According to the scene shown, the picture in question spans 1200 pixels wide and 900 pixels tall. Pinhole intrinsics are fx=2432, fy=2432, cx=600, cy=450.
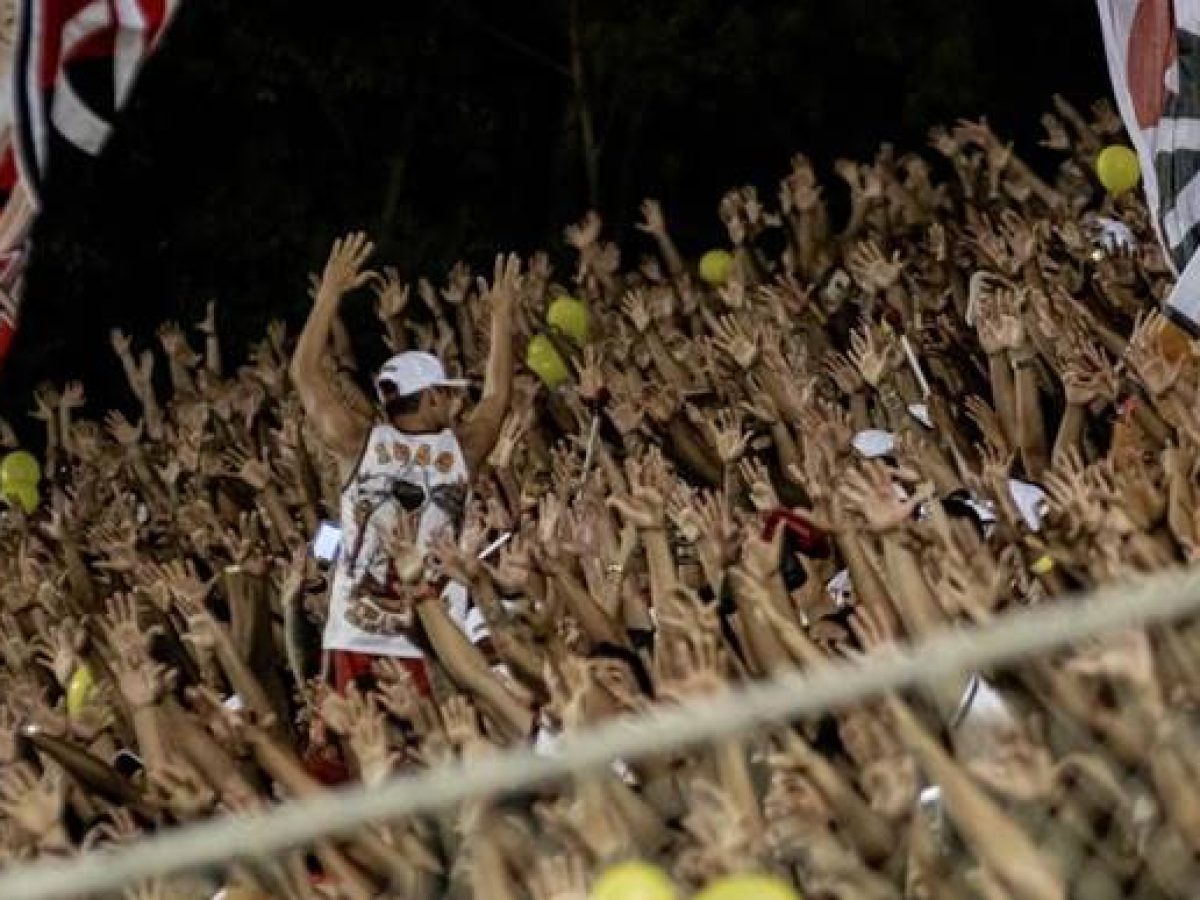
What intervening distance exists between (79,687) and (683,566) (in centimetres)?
153

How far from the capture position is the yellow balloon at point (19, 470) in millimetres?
9023

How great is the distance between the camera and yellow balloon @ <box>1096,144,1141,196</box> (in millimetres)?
8500

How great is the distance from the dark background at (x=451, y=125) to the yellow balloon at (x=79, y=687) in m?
6.27

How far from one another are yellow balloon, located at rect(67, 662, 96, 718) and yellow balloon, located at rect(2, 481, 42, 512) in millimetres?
3092

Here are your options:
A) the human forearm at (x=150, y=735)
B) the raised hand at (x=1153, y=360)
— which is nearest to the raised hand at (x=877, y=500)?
the raised hand at (x=1153, y=360)

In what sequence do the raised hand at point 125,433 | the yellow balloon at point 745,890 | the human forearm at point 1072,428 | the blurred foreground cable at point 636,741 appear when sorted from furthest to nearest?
the raised hand at point 125,433, the human forearm at point 1072,428, the yellow balloon at point 745,890, the blurred foreground cable at point 636,741

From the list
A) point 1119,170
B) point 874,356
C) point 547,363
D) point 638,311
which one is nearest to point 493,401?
point 874,356

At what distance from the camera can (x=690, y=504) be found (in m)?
5.14

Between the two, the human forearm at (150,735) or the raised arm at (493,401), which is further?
the raised arm at (493,401)

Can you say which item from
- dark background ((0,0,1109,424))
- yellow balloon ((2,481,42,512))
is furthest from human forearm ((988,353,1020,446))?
dark background ((0,0,1109,424))

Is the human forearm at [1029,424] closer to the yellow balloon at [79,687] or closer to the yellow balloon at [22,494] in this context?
the yellow balloon at [79,687]

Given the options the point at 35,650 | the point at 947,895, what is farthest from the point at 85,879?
the point at 35,650

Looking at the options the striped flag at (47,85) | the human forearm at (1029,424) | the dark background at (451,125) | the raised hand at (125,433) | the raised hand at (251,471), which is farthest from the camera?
the dark background at (451,125)

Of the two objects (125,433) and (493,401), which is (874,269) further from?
(125,433)
